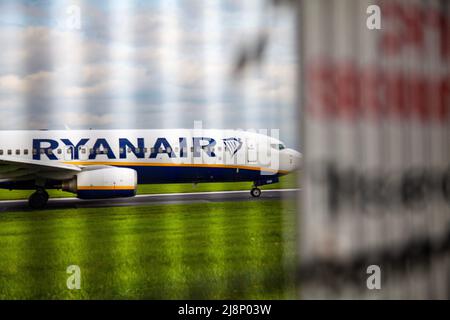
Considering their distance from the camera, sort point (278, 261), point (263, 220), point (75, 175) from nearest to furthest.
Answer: point (278, 261), point (263, 220), point (75, 175)

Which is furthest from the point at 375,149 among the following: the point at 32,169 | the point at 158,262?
the point at 32,169

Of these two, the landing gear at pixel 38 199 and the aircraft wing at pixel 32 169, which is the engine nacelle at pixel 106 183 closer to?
the aircraft wing at pixel 32 169

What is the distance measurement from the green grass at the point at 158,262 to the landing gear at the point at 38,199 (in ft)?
21.6

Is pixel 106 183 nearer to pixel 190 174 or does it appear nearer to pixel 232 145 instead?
pixel 190 174

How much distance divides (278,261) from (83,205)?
1017 cm

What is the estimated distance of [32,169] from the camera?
1419 cm

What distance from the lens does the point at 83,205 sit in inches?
589

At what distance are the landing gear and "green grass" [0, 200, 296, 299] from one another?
259 inches

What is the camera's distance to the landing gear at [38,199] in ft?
49.4

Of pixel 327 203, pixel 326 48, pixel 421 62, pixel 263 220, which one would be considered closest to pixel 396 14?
pixel 421 62

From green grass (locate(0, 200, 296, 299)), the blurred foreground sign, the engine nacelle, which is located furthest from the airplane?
the blurred foreground sign

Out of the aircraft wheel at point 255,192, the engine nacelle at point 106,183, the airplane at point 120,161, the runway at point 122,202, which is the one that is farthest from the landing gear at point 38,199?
the aircraft wheel at point 255,192

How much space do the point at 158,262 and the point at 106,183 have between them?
816 centimetres

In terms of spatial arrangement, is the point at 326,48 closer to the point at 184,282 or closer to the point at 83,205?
the point at 184,282
